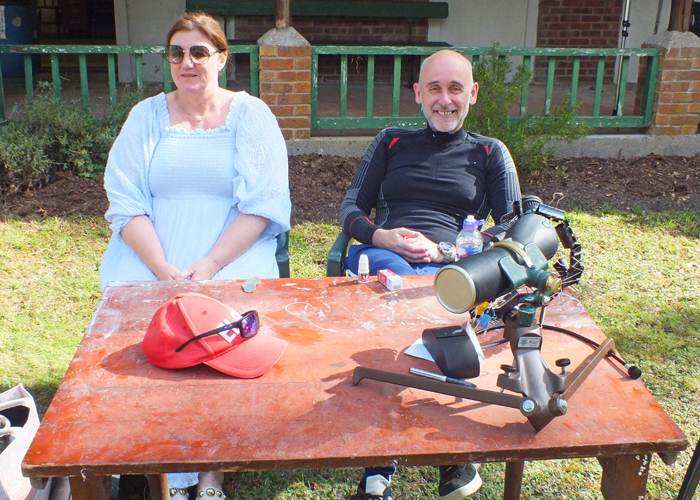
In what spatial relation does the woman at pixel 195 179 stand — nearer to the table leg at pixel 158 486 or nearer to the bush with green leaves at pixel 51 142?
the table leg at pixel 158 486

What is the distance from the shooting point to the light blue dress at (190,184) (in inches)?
103

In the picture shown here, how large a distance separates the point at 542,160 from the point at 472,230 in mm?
3204

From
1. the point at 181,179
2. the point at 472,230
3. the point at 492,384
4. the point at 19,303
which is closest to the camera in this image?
the point at 492,384

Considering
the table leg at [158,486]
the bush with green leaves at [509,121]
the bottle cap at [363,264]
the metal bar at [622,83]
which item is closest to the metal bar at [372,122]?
the bush with green leaves at [509,121]

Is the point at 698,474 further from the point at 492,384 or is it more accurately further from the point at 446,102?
the point at 446,102

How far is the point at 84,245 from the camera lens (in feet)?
13.9

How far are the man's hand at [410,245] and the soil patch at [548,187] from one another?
204 centimetres

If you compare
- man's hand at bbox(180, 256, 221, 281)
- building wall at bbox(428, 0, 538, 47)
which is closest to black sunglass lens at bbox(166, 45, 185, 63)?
man's hand at bbox(180, 256, 221, 281)

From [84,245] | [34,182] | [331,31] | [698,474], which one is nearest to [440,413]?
[698,474]

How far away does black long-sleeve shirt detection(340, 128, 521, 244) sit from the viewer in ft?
9.52

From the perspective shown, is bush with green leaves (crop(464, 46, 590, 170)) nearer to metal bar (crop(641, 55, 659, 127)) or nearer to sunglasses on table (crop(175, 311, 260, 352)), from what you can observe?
metal bar (crop(641, 55, 659, 127))

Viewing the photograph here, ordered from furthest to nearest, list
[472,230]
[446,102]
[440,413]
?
[446,102]
[472,230]
[440,413]

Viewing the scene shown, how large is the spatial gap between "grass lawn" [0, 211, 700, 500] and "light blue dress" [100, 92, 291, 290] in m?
0.79

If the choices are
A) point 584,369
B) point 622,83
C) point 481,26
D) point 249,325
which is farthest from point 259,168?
point 481,26
